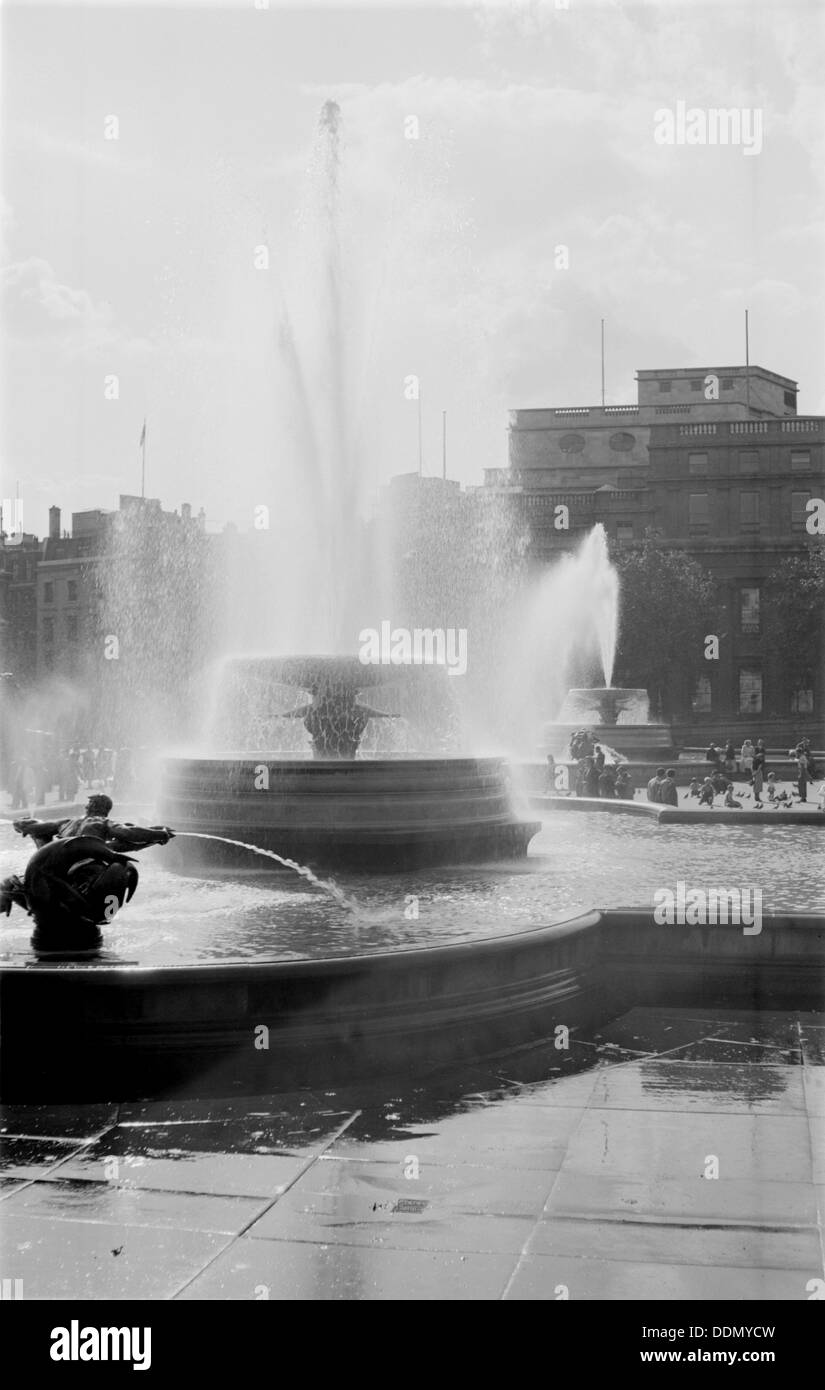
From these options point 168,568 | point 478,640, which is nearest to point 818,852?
point 478,640

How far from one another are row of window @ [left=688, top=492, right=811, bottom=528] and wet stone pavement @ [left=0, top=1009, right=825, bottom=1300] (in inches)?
2604

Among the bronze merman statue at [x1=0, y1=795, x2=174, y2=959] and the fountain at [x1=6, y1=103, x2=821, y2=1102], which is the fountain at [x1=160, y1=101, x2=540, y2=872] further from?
the bronze merman statue at [x1=0, y1=795, x2=174, y2=959]

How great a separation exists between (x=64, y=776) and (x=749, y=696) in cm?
4404

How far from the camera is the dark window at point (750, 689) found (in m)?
68.8

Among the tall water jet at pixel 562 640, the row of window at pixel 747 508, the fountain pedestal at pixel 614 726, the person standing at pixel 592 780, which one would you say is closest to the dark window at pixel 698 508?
the row of window at pixel 747 508

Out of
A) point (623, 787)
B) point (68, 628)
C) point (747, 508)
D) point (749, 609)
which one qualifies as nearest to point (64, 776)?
point (623, 787)

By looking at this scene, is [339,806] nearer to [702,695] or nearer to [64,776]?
[64,776]

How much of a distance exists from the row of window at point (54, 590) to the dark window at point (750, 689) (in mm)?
41480

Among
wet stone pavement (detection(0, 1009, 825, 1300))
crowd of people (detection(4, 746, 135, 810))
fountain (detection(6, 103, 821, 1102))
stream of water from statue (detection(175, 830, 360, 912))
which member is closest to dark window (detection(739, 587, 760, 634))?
crowd of people (detection(4, 746, 135, 810))

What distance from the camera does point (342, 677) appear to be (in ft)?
43.8

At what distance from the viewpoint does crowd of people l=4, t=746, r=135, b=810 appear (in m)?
28.4

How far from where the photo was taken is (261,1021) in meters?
7.20

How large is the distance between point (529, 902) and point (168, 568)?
183ft
